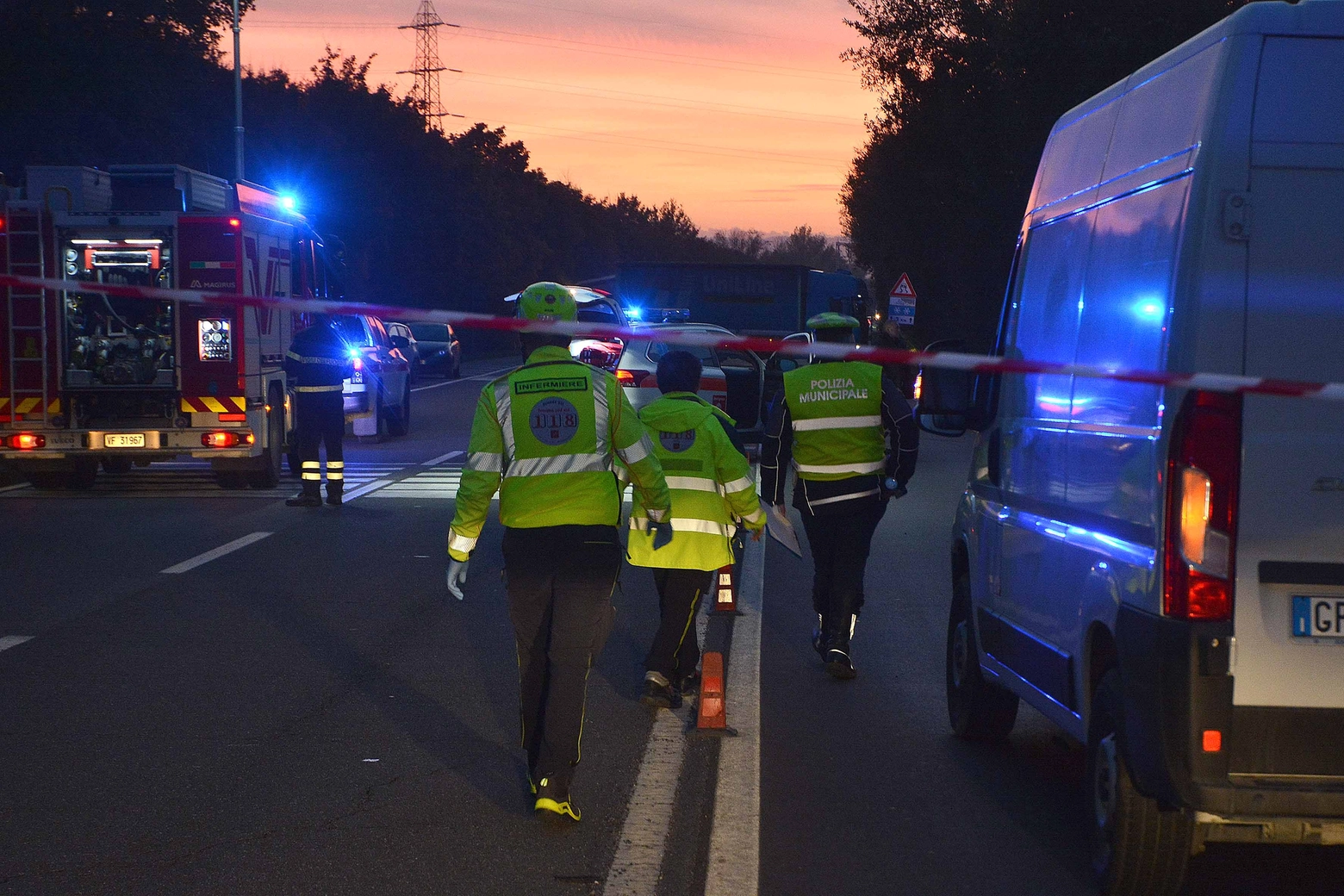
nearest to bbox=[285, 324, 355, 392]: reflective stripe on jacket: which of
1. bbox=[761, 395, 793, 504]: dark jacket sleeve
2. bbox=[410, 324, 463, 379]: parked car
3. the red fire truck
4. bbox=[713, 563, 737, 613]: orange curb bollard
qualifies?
the red fire truck

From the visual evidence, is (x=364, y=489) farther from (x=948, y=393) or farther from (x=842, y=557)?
(x=948, y=393)

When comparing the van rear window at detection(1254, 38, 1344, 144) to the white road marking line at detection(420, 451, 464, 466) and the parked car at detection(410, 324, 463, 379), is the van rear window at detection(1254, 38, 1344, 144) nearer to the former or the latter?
the white road marking line at detection(420, 451, 464, 466)

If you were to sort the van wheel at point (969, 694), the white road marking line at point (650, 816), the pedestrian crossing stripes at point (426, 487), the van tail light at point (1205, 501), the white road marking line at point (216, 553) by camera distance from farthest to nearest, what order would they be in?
the pedestrian crossing stripes at point (426, 487)
the white road marking line at point (216, 553)
the van wheel at point (969, 694)
the white road marking line at point (650, 816)
the van tail light at point (1205, 501)

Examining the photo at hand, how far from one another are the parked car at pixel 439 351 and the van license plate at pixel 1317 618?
4394cm

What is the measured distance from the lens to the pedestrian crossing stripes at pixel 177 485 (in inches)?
678

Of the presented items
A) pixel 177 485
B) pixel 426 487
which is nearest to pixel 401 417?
pixel 177 485

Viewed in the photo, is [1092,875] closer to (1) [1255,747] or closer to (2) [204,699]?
(1) [1255,747]

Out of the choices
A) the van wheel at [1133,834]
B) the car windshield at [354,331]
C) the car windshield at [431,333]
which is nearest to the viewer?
the van wheel at [1133,834]

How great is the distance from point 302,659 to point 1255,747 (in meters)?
5.57

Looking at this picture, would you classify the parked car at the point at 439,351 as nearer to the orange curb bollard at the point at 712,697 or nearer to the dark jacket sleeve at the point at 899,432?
the dark jacket sleeve at the point at 899,432

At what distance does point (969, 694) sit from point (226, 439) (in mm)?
11770

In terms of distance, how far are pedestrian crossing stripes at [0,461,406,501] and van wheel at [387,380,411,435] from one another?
419 cm

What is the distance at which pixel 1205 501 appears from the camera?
4195 millimetres

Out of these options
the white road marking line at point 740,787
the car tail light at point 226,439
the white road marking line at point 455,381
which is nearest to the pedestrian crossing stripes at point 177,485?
the car tail light at point 226,439
